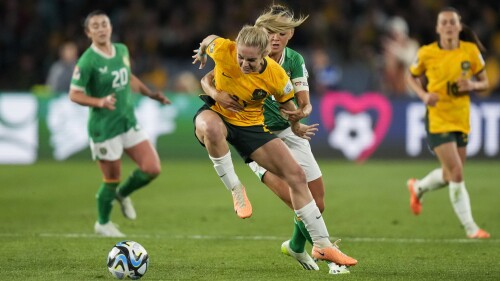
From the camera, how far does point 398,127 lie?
19609mm

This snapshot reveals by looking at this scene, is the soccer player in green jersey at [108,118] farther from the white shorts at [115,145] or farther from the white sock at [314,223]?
the white sock at [314,223]

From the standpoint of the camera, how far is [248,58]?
7.96 meters

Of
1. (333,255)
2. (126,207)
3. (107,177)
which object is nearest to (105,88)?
(107,177)

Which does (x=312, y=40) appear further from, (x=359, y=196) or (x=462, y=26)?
(x=462, y=26)

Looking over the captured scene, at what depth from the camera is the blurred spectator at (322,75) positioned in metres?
21.5

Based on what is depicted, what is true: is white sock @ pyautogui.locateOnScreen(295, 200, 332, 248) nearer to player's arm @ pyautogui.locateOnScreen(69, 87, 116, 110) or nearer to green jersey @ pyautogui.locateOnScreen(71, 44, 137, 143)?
player's arm @ pyautogui.locateOnScreen(69, 87, 116, 110)

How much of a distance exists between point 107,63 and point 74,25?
524 inches

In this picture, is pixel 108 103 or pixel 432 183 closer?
pixel 108 103

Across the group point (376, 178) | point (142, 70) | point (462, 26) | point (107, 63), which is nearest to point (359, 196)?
point (376, 178)

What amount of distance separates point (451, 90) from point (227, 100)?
412 cm

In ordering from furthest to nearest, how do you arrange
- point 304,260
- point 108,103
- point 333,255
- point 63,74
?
point 63,74 → point 108,103 → point 304,260 → point 333,255

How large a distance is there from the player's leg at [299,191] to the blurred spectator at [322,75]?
13.3 metres

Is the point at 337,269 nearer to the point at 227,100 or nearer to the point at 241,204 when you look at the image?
the point at 241,204

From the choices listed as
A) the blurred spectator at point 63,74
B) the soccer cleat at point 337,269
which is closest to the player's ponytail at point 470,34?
the soccer cleat at point 337,269
